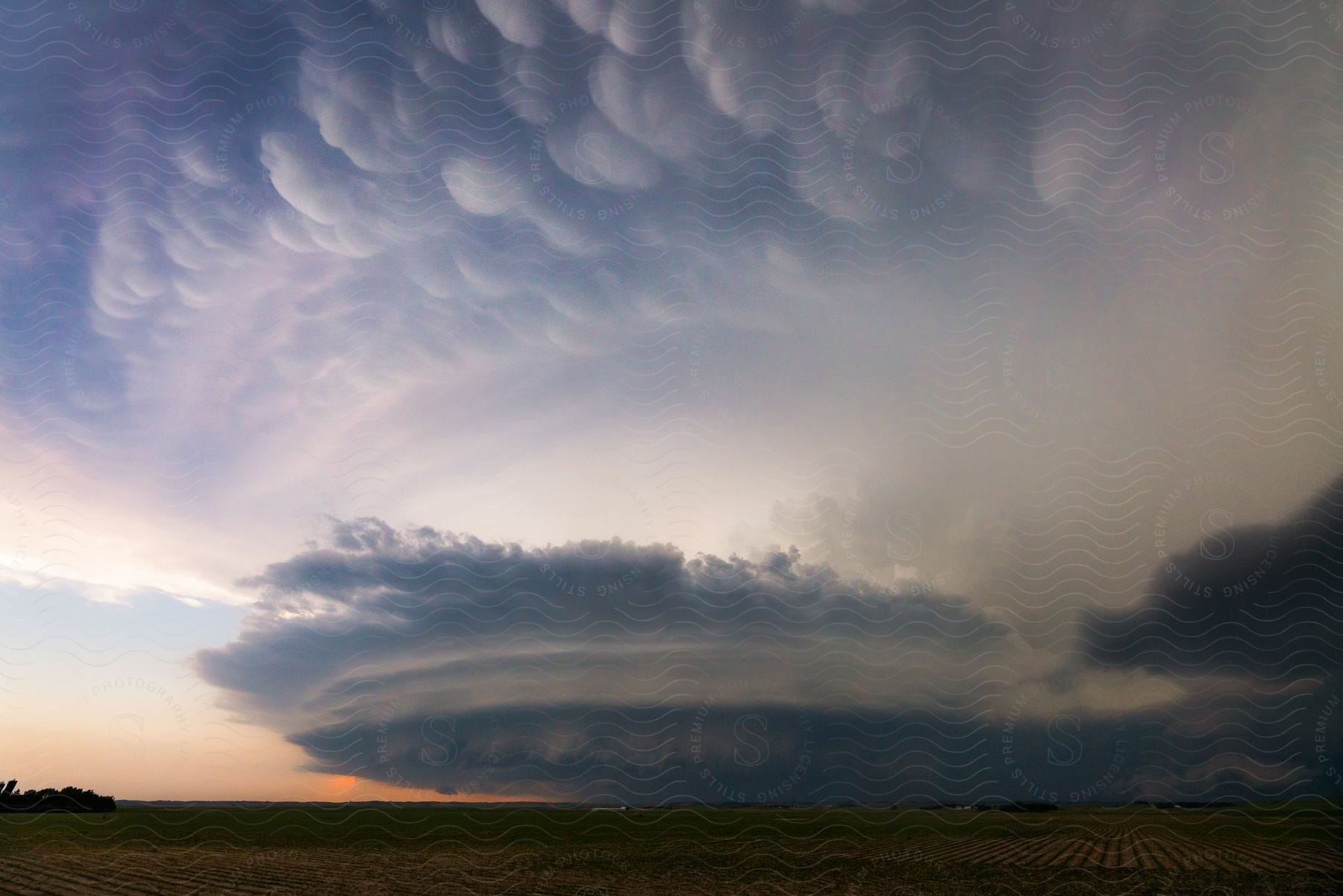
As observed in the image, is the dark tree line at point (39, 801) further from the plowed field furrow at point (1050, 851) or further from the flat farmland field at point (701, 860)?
the plowed field furrow at point (1050, 851)

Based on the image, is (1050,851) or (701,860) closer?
(701,860)

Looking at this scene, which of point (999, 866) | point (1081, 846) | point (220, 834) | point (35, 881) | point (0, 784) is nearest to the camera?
point (0, 784)

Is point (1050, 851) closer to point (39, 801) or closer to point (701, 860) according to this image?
point (701, 860)

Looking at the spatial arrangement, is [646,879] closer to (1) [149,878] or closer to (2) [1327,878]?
(1) [149,878]

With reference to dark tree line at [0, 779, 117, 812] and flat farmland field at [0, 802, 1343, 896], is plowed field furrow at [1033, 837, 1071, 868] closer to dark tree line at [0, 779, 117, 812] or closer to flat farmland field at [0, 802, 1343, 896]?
flat farmland field at [0, 802, 1343, 896]

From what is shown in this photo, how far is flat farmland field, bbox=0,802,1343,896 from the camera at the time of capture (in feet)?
54.9

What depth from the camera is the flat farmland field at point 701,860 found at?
16.7 meters

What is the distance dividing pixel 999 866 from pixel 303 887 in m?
15.4

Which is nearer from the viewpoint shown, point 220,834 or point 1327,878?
point 1327,878

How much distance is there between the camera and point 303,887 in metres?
16.6

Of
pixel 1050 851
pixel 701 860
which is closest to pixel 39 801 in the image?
pixel 701 860

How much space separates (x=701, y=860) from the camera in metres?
20.0

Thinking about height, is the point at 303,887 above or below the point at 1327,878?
below

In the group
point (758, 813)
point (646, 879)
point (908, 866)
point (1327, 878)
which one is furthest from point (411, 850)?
point (1327, 878)
